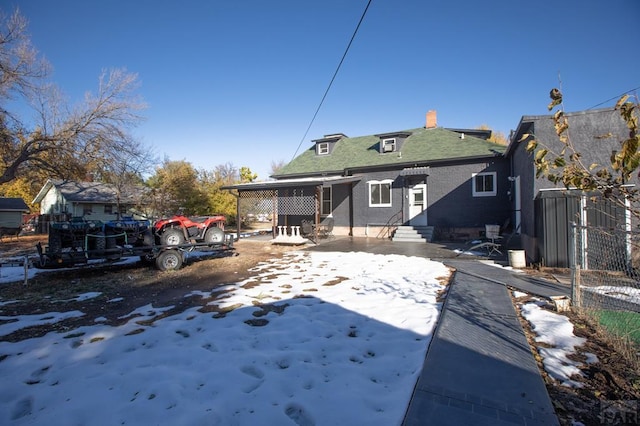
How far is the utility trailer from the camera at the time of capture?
7.16 metres

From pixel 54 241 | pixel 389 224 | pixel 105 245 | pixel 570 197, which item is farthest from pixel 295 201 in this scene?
pixel 570 197

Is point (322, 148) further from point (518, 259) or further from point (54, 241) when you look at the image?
point (54, 241)

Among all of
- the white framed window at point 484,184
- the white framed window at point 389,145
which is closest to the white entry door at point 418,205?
the white framed window at point 484,184

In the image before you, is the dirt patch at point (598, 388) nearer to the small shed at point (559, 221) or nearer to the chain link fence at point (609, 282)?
the chain link fence at point (609, 282)

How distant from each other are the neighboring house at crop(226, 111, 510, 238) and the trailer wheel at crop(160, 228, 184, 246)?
6.12m

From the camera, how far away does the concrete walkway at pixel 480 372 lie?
8.04ft

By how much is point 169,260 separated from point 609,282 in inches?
401

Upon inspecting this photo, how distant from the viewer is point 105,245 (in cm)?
774

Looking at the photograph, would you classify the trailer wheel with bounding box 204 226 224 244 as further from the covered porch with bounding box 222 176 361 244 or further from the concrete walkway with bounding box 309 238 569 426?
the concrete walkway with bounding box 309 238 569 426

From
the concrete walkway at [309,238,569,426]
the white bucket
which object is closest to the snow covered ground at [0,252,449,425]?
the concrete walkway at [309,238,569,426]

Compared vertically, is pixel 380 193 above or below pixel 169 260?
above

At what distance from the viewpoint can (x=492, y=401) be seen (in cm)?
262

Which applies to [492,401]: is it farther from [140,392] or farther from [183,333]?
[183,333]

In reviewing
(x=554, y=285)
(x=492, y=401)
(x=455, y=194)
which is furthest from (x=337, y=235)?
(x=492, y=401)
